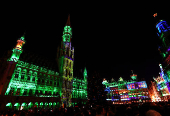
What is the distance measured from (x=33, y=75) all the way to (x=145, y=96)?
77910mm

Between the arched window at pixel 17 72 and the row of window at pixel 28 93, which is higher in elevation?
the arched window at pixel 17 72

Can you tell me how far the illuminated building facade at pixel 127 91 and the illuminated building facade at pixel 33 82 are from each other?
45911 mm

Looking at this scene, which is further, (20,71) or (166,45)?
(166,45)

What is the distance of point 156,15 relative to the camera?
58.5m

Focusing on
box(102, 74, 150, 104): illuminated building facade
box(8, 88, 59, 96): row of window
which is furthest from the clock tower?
box(102, 74, 150, 104): illuminated building facade

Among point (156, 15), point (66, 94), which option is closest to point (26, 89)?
point (66, 94)

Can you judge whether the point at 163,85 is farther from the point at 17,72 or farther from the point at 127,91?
the point at 17,72

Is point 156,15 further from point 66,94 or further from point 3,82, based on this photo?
point 3,82

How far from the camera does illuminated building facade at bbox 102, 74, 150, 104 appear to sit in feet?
244

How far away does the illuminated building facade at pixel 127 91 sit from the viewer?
7444 centimetres

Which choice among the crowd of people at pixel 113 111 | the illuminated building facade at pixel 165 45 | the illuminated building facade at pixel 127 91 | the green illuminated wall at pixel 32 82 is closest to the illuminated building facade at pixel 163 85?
the illuminated building facade at pixel 165 45

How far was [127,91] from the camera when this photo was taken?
81000 mm

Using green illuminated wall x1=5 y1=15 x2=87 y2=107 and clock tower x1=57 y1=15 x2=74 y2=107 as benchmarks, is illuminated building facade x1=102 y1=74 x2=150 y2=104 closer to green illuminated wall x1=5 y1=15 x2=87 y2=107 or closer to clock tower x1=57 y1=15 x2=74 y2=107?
green illuminated wall x1=5 y1=15 x2=87 y2=107

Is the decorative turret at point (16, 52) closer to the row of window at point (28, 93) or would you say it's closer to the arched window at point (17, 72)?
the arched window at point (17, 72)
